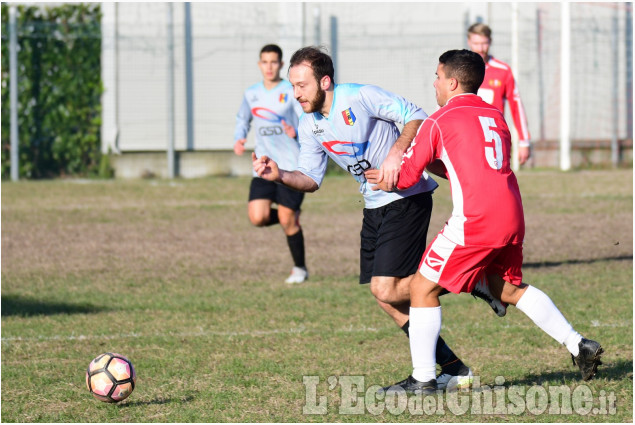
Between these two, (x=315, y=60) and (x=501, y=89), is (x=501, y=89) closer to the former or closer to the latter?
(x=501, y=89)

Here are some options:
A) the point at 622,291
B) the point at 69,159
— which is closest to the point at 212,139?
the point at 69,159

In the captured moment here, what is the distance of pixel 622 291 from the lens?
8.61 m

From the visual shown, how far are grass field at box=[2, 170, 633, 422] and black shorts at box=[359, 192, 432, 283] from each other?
2.17 feet

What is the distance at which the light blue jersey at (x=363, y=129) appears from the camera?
5.63 metres

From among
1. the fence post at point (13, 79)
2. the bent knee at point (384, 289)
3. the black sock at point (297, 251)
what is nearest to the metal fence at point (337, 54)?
the fence post at point (13, 79)

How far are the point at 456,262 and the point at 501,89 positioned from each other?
5303 millimetres

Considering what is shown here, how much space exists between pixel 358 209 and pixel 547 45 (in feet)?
28.1

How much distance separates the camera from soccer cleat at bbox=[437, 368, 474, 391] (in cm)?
544

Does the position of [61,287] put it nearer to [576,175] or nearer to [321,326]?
[321,326]

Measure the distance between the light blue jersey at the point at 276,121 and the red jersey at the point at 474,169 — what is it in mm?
4821

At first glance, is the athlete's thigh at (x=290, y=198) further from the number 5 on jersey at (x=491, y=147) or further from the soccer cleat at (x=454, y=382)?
the number 5 on jersey at (x=491, y=147)

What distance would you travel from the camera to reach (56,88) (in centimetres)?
1962

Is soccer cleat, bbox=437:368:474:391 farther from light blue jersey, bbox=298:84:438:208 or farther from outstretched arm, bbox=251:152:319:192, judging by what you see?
outstretched arm, bbox=251:152:319:192

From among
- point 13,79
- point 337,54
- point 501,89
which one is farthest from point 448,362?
point 337,54
